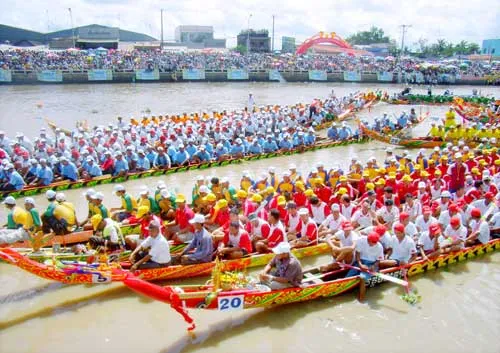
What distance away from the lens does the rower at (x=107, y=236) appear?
26.9 ft

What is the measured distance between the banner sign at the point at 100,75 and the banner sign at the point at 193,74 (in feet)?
23.3

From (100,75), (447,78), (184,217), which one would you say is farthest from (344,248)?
(447,78)

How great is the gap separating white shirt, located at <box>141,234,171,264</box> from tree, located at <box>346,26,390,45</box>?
114 m

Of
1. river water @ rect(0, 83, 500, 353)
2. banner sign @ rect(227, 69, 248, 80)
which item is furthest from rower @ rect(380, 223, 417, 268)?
banner sign @ rect(227, 69, 248, 80)

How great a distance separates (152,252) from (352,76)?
45.4 meters

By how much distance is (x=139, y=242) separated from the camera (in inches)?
328

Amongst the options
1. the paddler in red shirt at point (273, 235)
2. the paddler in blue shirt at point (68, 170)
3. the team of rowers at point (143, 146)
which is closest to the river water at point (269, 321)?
Result: the paddler in red shirt at point (273, 235)

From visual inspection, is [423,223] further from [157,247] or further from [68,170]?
[68,170]

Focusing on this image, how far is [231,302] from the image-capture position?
660 centimetres

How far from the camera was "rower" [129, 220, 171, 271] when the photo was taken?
761 cm

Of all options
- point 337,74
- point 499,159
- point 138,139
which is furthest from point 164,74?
point 499,159

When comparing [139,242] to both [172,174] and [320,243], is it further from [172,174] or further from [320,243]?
[172,174]

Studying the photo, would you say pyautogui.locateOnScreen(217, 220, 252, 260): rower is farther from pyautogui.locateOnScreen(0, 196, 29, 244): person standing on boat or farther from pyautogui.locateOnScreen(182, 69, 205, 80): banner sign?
pyautogui.locateOnScreen(182, 69, 205, 80): banner sign

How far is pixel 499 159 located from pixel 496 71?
4597 cm
